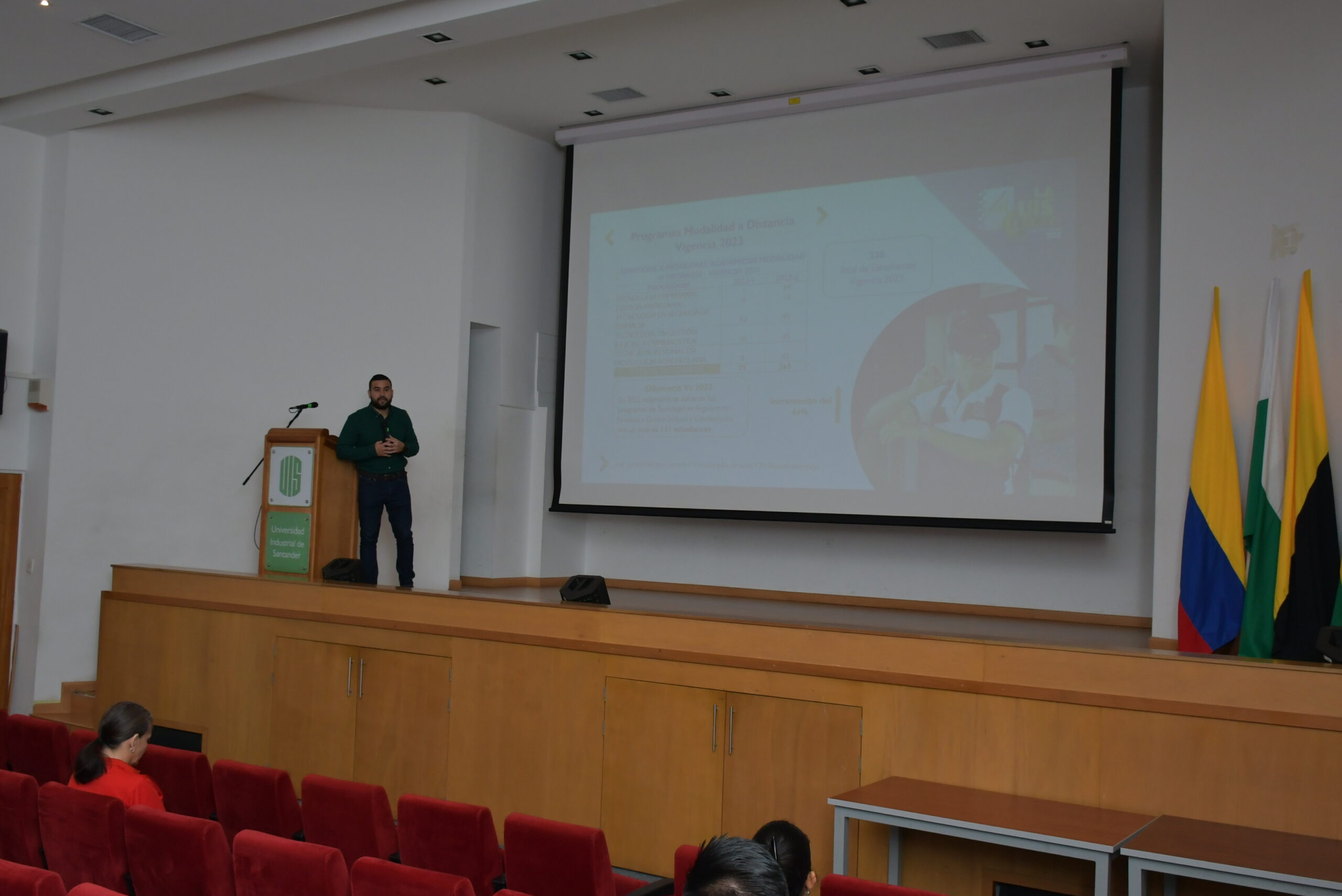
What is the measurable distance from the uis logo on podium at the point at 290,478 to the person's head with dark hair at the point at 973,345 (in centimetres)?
418

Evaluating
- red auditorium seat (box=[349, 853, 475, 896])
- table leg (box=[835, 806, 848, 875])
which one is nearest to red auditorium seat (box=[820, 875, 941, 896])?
red auditorium seat (box=[349, 853, 475, 896])

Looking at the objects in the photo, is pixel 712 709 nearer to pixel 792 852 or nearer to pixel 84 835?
pixel 792 852

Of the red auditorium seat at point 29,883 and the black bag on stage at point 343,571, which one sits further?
the black bag on stage at point 343,571

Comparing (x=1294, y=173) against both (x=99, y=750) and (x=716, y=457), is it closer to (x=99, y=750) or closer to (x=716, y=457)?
(x=716, y=457)

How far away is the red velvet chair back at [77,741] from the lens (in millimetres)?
4562

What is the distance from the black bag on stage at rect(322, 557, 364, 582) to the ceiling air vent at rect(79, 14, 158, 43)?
322 centimetres

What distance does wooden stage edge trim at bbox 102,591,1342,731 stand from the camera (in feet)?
12.6

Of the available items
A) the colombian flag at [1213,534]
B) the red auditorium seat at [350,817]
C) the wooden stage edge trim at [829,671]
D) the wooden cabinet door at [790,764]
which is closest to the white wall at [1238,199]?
the colombian flag at [1213,534]

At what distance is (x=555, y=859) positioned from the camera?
3299mm

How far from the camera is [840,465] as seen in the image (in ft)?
24.3

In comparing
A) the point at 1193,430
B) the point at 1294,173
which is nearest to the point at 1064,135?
the point at 1294,173

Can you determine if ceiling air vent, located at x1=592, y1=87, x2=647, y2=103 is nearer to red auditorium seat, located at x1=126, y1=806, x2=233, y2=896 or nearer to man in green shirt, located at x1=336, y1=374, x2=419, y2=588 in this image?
man in green shirt, located at x1=336, y1=374, x2=419, y2=588

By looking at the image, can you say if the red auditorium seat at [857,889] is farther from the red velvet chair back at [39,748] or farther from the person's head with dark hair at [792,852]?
the red velvet chair back at [39,748]

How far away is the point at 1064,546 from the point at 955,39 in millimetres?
3285
